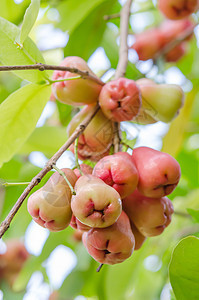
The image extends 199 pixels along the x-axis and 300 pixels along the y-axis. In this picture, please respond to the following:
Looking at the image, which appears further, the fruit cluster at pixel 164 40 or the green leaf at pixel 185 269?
the fruit cluster at pixel 164 40

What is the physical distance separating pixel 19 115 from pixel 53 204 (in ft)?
0.94

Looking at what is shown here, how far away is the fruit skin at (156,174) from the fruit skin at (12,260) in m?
1.40

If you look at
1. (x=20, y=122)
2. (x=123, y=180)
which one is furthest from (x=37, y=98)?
(x=123, y=180)

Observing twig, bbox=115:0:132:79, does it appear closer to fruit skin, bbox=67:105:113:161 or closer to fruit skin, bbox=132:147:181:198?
fruit skin, bbox=67:105:113:161

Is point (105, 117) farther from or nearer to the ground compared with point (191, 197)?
farther from the ground

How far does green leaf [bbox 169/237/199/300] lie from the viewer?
92 cm

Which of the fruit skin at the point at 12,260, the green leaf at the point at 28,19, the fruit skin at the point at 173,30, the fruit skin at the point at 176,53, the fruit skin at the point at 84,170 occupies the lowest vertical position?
the fruit skin at the point at 12,260

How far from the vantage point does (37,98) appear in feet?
3.47

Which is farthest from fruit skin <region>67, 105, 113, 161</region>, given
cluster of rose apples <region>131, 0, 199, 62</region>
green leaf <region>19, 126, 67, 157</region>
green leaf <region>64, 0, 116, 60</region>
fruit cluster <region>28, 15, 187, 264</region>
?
cluster of rose apples <region>131, 0, 199, 62</region>

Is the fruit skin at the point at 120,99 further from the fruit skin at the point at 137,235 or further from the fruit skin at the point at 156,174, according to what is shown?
the fruit skin at the point at 137,235

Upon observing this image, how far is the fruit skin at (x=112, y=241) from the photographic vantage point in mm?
856

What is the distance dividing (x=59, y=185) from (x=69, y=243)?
3.32ft

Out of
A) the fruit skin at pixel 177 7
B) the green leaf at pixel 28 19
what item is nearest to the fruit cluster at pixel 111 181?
the green leaf at pixel 28 19

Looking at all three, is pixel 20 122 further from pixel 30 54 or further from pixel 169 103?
pixel 169 103
